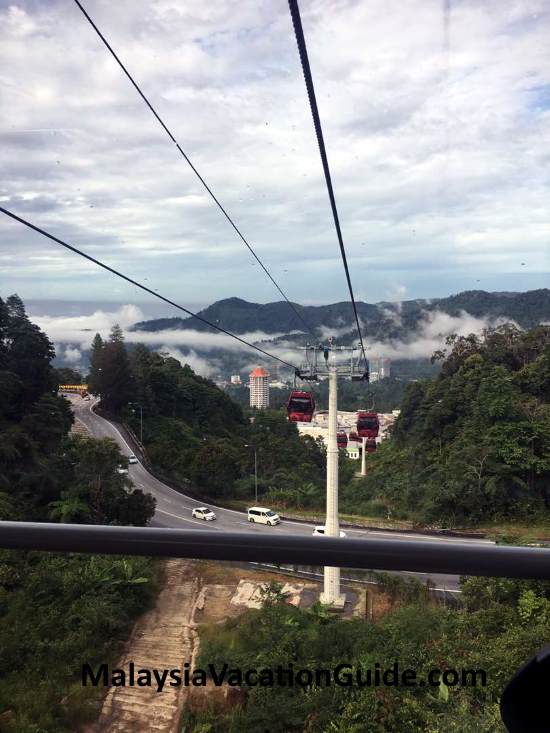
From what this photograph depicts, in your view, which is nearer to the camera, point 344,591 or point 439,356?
point 344,591

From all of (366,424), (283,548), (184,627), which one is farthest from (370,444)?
(283,548)

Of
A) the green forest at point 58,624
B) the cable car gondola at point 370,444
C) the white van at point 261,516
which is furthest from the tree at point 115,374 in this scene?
the green forest at point 58,624

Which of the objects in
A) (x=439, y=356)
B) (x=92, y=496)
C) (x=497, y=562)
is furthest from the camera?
(x=439, y=356)

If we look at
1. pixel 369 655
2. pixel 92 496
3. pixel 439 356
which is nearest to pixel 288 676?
pixel 369 655

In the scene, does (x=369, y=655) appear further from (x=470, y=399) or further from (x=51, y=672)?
(x=470, y=399)

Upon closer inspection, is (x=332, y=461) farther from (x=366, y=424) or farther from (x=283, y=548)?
(x=283, y=548)

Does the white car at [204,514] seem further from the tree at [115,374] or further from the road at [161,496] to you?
the tree at [115,374]
